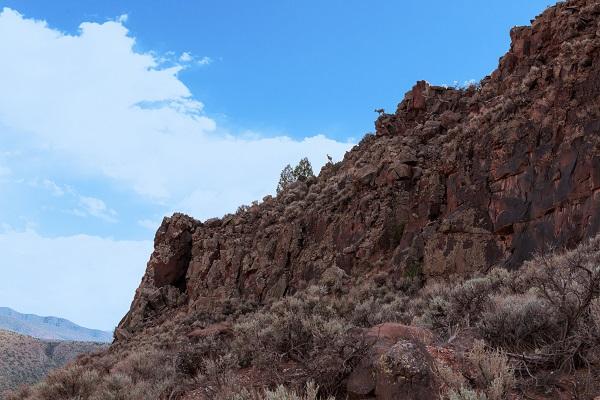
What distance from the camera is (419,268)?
17.9m

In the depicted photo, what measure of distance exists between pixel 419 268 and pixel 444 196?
3458 millimetres

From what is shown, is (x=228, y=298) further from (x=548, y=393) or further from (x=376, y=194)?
(x=548, y=393)

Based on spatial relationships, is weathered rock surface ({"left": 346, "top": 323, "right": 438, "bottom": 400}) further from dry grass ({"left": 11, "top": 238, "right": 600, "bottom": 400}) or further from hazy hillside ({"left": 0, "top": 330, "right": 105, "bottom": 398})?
hazy hillside ({"left": 0, "top": 330, "right": 105, "bottom": 398})

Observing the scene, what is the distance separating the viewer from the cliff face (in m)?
14.8

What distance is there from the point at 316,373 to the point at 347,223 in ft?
56.4

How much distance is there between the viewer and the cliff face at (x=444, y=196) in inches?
584

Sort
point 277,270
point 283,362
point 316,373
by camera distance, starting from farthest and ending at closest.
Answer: point 277,270 < point 283,362 < point 316,373

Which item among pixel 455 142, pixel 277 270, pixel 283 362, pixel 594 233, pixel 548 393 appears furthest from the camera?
pixel 277 270

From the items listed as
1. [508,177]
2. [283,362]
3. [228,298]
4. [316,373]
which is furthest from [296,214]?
[316,373]

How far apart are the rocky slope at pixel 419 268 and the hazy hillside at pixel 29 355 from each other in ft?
105

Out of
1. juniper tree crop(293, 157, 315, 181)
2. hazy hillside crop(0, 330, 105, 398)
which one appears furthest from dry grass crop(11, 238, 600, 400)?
hazy hillside crop(0, 330, 105, 398)

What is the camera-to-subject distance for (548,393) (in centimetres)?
513

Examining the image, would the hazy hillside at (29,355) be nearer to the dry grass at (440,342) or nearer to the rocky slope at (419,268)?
the rocky slope at (419,268)

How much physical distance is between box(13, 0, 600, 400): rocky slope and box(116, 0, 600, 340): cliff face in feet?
0.25
